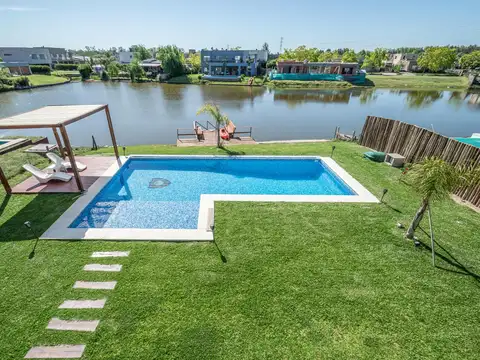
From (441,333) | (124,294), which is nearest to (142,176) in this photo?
(124,294)

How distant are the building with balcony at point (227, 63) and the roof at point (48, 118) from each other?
61.5m

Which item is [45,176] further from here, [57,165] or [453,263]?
[453,263]

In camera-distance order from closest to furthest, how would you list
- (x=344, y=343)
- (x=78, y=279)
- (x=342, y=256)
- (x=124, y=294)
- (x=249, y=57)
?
1. (x=344, y=343)
2. (x=124, y=294)
3. (x=78, y=279)
4. (x=342, y=256)
5. (x=249, y=57)

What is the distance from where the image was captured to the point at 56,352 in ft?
13.7

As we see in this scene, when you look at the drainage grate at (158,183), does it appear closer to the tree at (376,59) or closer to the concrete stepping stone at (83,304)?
the concrete stepping stone at (83,304)

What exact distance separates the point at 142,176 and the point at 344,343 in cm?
1042

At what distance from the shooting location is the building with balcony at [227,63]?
68000 millimetres

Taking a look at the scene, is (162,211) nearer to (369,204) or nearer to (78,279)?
(78,279)

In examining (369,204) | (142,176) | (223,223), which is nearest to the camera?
(223,223)

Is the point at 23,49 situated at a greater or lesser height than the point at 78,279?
greater

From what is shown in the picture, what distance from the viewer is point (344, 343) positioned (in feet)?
14.5

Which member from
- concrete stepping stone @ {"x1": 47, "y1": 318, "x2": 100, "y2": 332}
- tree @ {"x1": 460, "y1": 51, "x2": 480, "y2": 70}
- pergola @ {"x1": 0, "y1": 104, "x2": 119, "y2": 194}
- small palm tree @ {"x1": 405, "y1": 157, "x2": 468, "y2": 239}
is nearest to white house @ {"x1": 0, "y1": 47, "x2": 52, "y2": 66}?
pergola @ {"x1": 0, "y1": 104, "x2": 119, "y2": 194}

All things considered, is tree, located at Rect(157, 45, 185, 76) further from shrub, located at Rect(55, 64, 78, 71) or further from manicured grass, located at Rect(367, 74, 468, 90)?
manicured grass, located at Rect(367, 74, 468, 90)

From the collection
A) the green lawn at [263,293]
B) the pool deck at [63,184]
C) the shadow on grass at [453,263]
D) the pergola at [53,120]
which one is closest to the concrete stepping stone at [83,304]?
the green lawn at [263,293]
